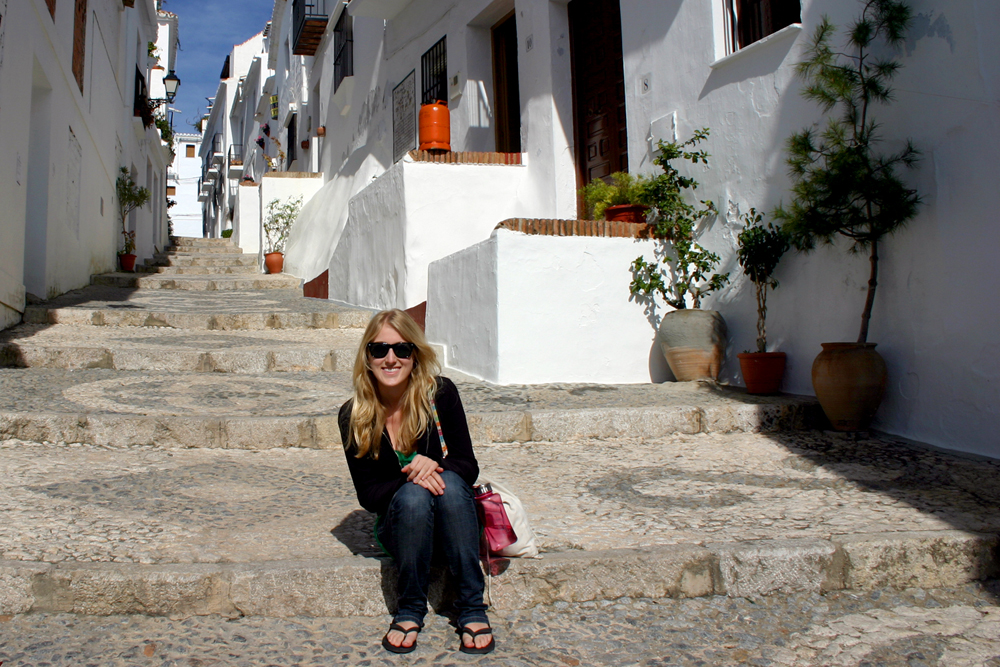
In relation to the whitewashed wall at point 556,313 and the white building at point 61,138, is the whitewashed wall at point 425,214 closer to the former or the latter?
the whitewashed wall at point 556,313

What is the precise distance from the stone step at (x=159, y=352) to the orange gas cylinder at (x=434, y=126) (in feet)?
8.05

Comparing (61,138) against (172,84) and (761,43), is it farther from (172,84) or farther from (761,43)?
(172,84)

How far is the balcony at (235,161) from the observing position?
28094mm

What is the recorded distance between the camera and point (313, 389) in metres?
5.09

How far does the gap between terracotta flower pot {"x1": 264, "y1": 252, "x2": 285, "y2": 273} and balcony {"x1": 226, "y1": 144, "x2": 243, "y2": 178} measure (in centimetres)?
1501

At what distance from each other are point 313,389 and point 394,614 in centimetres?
288

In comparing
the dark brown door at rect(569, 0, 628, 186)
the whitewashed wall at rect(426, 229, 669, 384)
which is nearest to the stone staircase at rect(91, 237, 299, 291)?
the dark brown door at rect(569, 0, 628, 186)

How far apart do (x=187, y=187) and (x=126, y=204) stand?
33.4m

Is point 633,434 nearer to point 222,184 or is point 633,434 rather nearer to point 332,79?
point 332,79

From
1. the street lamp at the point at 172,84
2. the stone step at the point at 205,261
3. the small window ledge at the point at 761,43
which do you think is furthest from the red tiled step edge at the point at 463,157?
the street lamp at the point at 172,84

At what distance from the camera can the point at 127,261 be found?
1262 cm

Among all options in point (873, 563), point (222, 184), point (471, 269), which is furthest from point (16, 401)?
point (222, 184)

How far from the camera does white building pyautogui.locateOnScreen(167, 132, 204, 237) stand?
141ft

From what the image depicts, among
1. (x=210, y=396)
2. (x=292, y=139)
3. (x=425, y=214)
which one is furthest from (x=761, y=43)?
(x=292, y=139)
